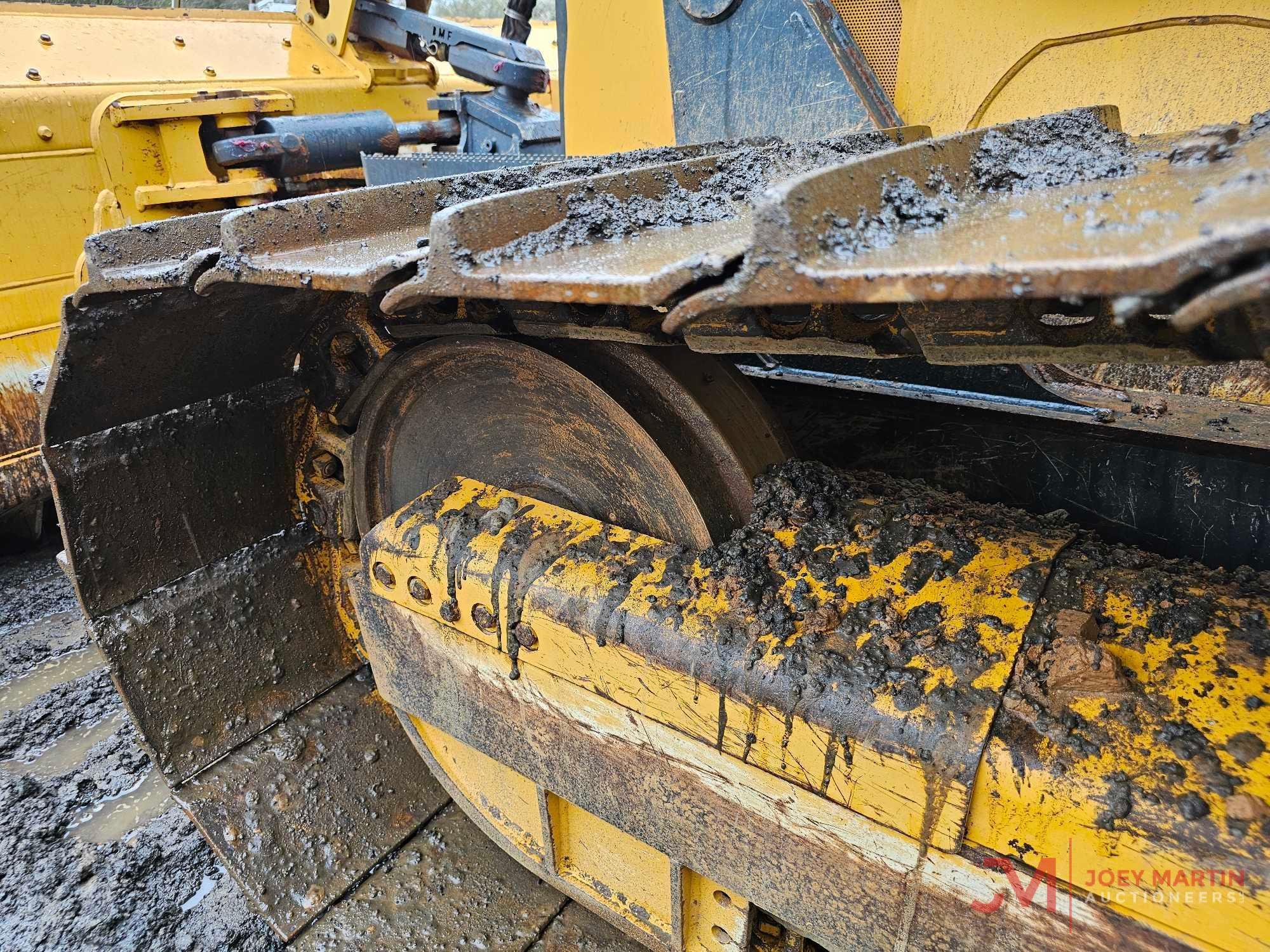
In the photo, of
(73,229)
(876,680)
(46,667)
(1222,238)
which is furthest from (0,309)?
(1222,238)

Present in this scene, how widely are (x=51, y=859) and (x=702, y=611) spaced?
2253 millimetres

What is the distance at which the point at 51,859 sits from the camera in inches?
92.0

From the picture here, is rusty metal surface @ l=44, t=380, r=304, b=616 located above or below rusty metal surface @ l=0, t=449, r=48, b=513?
above

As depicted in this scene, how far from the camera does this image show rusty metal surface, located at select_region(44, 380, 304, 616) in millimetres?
1672

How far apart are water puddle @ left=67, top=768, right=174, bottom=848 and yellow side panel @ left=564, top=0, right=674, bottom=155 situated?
7.21 feet

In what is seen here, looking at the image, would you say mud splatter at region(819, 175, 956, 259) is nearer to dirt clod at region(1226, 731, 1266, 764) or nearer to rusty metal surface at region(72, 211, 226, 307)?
dirt clod at region(1226, 731, 1266, 764)

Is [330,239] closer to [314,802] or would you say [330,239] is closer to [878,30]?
[878,30]

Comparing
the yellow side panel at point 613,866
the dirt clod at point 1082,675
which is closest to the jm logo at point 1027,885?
the dirt clod at point 1082,675

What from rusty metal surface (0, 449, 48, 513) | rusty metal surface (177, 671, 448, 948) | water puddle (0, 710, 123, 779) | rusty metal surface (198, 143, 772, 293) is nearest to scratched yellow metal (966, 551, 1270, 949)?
rusty metal surface (198, 143, 772, 293)

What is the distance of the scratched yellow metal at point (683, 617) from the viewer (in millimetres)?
1048

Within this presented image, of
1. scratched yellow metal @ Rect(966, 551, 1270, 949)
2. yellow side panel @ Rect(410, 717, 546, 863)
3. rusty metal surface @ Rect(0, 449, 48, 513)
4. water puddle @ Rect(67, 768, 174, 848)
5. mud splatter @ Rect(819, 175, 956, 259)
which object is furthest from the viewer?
rusty metal surface @ Rect(0, 449, 48, 513)

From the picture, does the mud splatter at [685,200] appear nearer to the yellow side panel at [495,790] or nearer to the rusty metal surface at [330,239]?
the rusty metal surface at [330,239]

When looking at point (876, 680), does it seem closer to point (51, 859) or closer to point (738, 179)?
point (738, 179)

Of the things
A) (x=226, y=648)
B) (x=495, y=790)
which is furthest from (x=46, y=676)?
(x=495, y=790)
